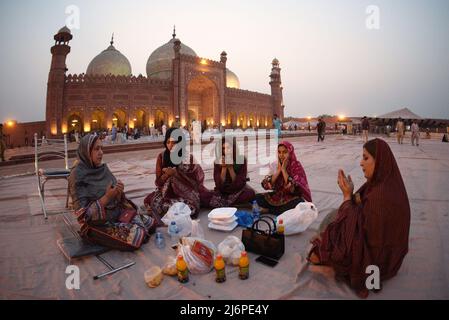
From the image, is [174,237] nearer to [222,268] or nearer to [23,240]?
[222,268]

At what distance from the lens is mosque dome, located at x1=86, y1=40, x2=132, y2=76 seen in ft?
86.4

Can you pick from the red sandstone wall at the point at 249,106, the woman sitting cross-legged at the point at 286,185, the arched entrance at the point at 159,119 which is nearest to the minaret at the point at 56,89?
the arched entrance at the point at 159,119

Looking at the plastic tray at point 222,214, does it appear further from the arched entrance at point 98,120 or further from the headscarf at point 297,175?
the arched entrance at point 98,120

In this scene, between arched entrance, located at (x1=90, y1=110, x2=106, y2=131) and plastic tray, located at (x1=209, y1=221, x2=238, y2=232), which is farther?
arched entrance, located at (x1=90, y1=110, x2=106, y2=131)

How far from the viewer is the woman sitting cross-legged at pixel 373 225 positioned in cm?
162

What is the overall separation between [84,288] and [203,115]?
1106 inches

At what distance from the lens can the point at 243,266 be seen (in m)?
1.84

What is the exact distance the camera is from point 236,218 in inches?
114

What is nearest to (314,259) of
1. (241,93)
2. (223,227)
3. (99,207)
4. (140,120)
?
(223,227)

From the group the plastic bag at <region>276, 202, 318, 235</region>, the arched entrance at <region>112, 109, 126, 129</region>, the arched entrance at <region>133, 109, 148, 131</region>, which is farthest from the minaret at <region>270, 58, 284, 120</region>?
the plastic bag at <region>276, 202, 318, 235</region>

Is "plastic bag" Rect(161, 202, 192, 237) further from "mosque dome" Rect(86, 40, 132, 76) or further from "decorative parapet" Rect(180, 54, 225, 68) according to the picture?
"mosque dome" Rect(86, 40, 132, 76)

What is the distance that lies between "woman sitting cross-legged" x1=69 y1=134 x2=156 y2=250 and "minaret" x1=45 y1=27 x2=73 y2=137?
21676 mm

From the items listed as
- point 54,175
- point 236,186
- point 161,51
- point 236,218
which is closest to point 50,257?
point 54,175

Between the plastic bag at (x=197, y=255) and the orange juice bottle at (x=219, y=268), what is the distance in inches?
6.6
